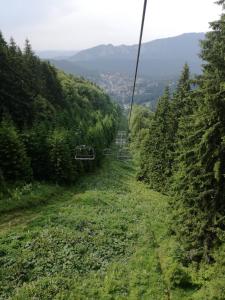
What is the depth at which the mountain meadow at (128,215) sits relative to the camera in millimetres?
20438

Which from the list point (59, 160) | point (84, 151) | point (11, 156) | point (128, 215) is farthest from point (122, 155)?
point (11, 156)

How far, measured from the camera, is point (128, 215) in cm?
3381

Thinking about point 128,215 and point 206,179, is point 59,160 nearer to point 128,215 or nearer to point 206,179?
point 128,215

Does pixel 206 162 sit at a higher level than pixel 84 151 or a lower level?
higher

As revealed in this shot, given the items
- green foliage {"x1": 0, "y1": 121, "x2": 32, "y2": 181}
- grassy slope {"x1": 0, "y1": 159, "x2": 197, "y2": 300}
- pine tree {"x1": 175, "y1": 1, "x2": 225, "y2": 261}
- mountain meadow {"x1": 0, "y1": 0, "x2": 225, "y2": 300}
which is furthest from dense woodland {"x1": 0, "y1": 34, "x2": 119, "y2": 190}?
pine tree {"x1": 175, "y1": 1, "x2": 225, "y2": 261}

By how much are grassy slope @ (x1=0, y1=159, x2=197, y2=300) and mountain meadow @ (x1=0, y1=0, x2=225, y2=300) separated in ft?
0.24

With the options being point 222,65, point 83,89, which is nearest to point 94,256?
point 222,65

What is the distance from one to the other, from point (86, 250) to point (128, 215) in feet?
30.5

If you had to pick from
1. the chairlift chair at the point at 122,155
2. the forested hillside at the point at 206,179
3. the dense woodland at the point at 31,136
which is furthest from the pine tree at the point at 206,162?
the dense woodland at the point at 31,136

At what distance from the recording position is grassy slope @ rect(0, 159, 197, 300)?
20.6 meters

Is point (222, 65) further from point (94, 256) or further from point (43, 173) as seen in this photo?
point (43, 173)

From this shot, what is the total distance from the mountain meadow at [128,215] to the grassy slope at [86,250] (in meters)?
0.07

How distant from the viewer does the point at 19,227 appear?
27984 millimetres

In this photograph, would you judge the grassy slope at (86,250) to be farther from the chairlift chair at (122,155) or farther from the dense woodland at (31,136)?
the chairlift chair at (122,155)
